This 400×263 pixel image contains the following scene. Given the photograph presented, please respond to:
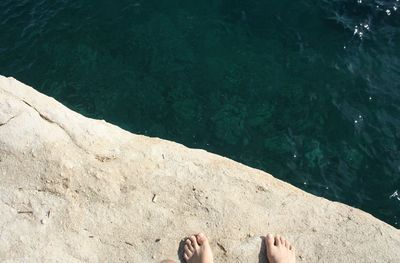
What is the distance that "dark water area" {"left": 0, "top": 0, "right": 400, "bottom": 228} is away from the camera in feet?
32.2

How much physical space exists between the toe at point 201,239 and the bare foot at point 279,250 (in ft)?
2.55

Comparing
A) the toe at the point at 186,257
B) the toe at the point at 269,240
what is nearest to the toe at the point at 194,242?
the toe at the point at 186,257

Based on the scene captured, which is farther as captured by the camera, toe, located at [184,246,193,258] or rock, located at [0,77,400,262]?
rock, located at [0,77,400,262]

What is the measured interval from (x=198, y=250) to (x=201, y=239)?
0.68 ft

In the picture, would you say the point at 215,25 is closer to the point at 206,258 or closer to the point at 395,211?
the point at 395,211

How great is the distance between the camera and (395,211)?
9.05 metres

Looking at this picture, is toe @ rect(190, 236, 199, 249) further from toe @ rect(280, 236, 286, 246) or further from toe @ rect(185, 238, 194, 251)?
toe @ rect(280, 236, 286, 246)

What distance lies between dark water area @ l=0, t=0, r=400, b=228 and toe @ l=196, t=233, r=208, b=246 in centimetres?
368

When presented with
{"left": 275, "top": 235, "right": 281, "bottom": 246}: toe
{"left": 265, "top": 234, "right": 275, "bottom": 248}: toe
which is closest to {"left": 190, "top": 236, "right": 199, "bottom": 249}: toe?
{"left": 265, "top": 234, "right": 275, "bottom": 248}: toe

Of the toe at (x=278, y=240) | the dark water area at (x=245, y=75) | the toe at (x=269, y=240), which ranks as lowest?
the dark water area at (x=245, y=75)

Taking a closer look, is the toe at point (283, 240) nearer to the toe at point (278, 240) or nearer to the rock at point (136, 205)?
the toe at point (278, 240)

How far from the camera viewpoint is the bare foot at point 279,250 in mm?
5965

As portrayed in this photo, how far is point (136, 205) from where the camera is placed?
6.63 meters

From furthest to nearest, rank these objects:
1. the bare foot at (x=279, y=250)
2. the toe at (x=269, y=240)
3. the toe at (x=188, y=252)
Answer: the toe at (x=269, y=240)
the toe at (x=188, y=252)
the bare foot at (x=279, y=250)
